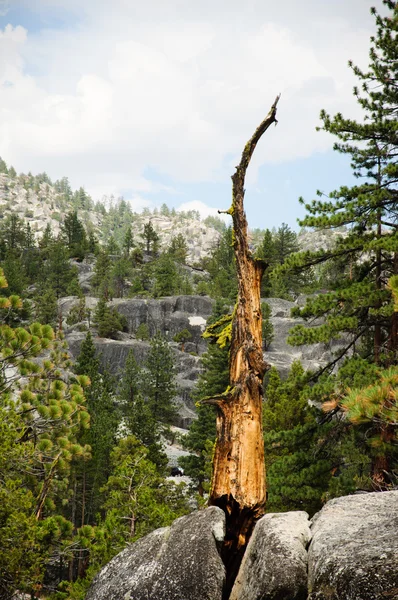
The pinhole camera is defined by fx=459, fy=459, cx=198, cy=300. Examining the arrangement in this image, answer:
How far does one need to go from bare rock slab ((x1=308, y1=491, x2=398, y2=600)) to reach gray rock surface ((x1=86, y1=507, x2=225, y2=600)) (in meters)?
1.01

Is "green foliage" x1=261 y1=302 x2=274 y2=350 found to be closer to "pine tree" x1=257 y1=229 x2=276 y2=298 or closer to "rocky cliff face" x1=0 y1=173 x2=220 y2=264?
"pine tree" x1=257 y1=229 x2=276 y2=298

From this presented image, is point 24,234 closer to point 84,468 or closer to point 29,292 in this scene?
point 29,292

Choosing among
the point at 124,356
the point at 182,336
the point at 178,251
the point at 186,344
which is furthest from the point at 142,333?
the point at 178,251

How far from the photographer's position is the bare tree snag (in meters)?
5.69

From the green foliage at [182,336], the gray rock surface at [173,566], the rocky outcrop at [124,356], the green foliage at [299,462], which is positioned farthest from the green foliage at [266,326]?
the gray rock surface at [173,566]

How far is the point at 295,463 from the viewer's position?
11.2 m

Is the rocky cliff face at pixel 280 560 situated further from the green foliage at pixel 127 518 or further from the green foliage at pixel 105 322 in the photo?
the green foliage at pixel 105 322

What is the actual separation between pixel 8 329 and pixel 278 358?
40.0 m

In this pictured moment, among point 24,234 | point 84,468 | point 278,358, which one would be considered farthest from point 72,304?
point 84,468

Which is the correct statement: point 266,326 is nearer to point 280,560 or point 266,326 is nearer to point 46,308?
point 46,308

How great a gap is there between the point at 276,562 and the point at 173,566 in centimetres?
107

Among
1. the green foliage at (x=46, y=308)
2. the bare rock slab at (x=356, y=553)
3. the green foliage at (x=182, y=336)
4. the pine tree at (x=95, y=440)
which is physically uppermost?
the green foliage at (x=46, y=308)

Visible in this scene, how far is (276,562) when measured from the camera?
427 cm

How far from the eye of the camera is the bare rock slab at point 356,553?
11.3 ft
